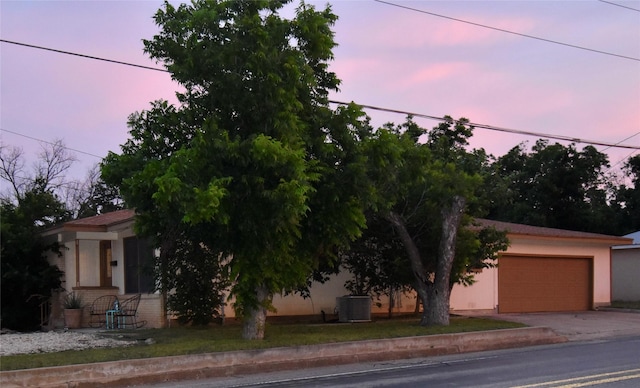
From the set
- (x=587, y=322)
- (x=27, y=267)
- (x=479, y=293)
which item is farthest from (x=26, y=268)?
(x=587, y=322)

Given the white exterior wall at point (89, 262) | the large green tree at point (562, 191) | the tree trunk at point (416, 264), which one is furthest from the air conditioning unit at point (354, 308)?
the large green tree at point (562, 191)

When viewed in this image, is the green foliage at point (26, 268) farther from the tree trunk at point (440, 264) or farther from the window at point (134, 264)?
the tree trunk at point (440, 264)

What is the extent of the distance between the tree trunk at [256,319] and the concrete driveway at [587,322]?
8.39m

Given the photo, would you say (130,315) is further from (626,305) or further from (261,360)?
(626,305)

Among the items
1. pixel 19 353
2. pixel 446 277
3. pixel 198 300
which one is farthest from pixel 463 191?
pixel 19 353

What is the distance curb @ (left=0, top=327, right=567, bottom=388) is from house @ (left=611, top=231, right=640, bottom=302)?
55.6 ft

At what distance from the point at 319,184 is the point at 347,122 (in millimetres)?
1545

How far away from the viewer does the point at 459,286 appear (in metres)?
24.7

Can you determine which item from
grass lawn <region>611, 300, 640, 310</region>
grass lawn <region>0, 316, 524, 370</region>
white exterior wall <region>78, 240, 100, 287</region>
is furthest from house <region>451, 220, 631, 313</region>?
white exterior wall <region>78, 240, 100, 287</region>

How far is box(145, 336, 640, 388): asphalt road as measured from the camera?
35.2 ft

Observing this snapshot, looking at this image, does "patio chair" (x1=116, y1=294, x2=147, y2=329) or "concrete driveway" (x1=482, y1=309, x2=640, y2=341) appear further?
"patio chair" (x1=116, y1=294, x2=147, y2=329)

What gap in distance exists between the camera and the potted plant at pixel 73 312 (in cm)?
2086

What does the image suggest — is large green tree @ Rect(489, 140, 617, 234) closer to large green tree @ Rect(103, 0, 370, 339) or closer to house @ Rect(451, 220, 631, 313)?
house @ Rect(451, 220, 631, 313)

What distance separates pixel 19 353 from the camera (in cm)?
1399
